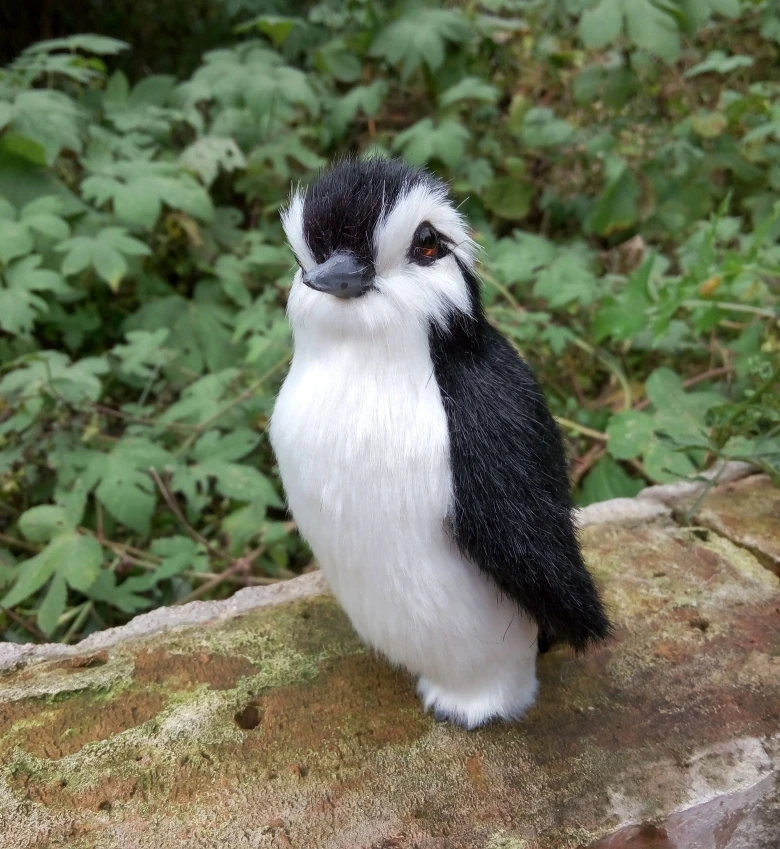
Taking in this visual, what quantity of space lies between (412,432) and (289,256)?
1.54 metres

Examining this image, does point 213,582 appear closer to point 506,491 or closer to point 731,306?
point 506,491

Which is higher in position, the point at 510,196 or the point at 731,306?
the point at 731,306

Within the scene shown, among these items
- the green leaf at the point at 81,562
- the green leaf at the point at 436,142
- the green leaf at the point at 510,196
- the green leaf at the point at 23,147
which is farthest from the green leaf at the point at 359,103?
the green leaf at the point at 81,562

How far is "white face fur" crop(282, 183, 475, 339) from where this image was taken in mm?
788

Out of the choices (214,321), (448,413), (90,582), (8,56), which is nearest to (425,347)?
(448,413)

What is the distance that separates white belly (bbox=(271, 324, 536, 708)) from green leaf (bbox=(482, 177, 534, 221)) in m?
1.99

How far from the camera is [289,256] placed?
7.32ft

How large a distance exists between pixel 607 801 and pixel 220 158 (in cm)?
215

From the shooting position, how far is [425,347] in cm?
83

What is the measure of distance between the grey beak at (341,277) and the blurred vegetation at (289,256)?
0.88 metres

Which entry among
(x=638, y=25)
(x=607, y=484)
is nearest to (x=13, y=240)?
(x=607, y=484)

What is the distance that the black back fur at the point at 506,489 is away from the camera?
→ 0.83m

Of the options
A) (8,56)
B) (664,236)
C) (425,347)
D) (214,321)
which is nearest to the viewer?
(425,347)

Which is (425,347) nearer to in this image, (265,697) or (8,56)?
(265,697)
